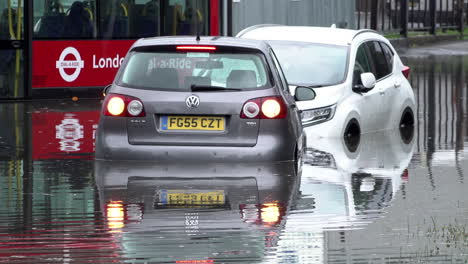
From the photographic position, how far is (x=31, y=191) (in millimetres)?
10711

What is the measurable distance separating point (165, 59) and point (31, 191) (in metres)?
1.62

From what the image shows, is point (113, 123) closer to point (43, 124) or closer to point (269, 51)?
point (269, 51)

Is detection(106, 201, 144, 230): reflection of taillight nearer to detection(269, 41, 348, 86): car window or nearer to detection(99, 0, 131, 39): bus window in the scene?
detection(269, 41, 348, 86): car window

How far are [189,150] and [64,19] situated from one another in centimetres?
1100

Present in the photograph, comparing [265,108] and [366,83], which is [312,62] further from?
[265,108]

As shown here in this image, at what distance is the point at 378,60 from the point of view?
1669 cm

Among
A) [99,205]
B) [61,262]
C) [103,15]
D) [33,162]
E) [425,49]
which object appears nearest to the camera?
[61,262]

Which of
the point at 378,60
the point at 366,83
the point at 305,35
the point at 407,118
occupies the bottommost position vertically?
the point at 407,118

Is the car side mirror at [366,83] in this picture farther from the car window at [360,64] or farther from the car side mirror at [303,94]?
the car side mirror at [303,94]

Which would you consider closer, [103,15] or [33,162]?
[33,162]

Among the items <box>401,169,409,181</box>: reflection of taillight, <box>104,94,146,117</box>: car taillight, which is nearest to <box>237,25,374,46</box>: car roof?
<box>401,169,409,181</box>: reflection of taillight

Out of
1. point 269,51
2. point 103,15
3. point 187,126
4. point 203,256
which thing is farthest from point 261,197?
point 103,15

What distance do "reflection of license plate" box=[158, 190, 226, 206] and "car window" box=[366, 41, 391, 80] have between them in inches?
254

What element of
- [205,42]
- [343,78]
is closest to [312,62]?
[343,78]
